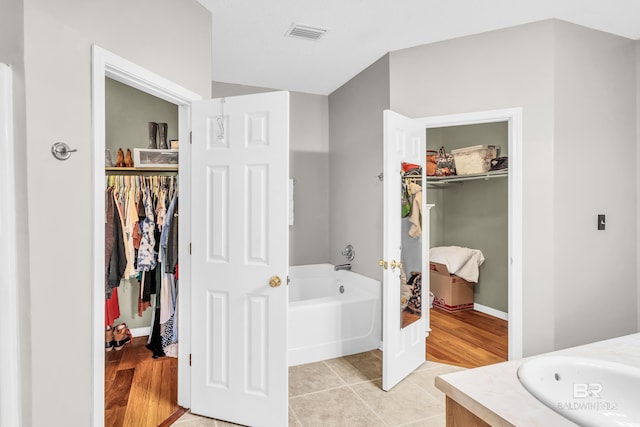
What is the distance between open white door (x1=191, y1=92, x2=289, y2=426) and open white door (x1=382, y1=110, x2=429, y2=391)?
2.75 ft

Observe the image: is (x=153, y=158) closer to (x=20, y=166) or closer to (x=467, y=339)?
(x=20, y=166)

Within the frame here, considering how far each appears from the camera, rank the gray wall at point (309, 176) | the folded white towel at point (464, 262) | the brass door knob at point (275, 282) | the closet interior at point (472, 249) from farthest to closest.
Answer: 1. the folded white towel at point (464, 262)
2. the gray wall at point (309, 176)
3. the closet interior at point (472, 249)
4. the brass door knob at point (275, 282)

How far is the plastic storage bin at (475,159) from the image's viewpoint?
3871 mm

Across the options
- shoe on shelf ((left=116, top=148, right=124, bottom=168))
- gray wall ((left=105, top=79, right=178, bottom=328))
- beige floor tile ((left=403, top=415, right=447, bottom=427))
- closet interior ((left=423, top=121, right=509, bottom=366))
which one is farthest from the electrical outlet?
shoe on shelf ((left=116, top=148, right=124, bottom=168))

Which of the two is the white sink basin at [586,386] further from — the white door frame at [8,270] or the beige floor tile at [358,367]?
the beige floor tile at [358,367]

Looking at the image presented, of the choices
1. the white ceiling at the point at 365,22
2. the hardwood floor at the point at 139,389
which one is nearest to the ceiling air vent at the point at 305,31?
the white ceiling at the point at 365,22

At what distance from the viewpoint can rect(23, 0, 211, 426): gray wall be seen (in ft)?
4.76

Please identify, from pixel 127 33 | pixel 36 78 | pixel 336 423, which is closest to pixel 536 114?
pixel 336 423

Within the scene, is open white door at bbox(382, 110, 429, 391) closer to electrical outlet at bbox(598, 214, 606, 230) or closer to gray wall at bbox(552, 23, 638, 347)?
gray wall at bbox(552, 23, 638, 347)

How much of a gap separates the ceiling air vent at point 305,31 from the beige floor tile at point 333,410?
106 inches

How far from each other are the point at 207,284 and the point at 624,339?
6.72 ft

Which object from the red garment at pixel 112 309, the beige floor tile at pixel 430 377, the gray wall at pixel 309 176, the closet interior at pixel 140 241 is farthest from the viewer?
the gray wall at pixel 309 176

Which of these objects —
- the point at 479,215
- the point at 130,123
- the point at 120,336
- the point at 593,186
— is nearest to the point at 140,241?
the point at 120,336

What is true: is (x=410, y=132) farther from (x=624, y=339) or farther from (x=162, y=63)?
(x=624, y=339)
